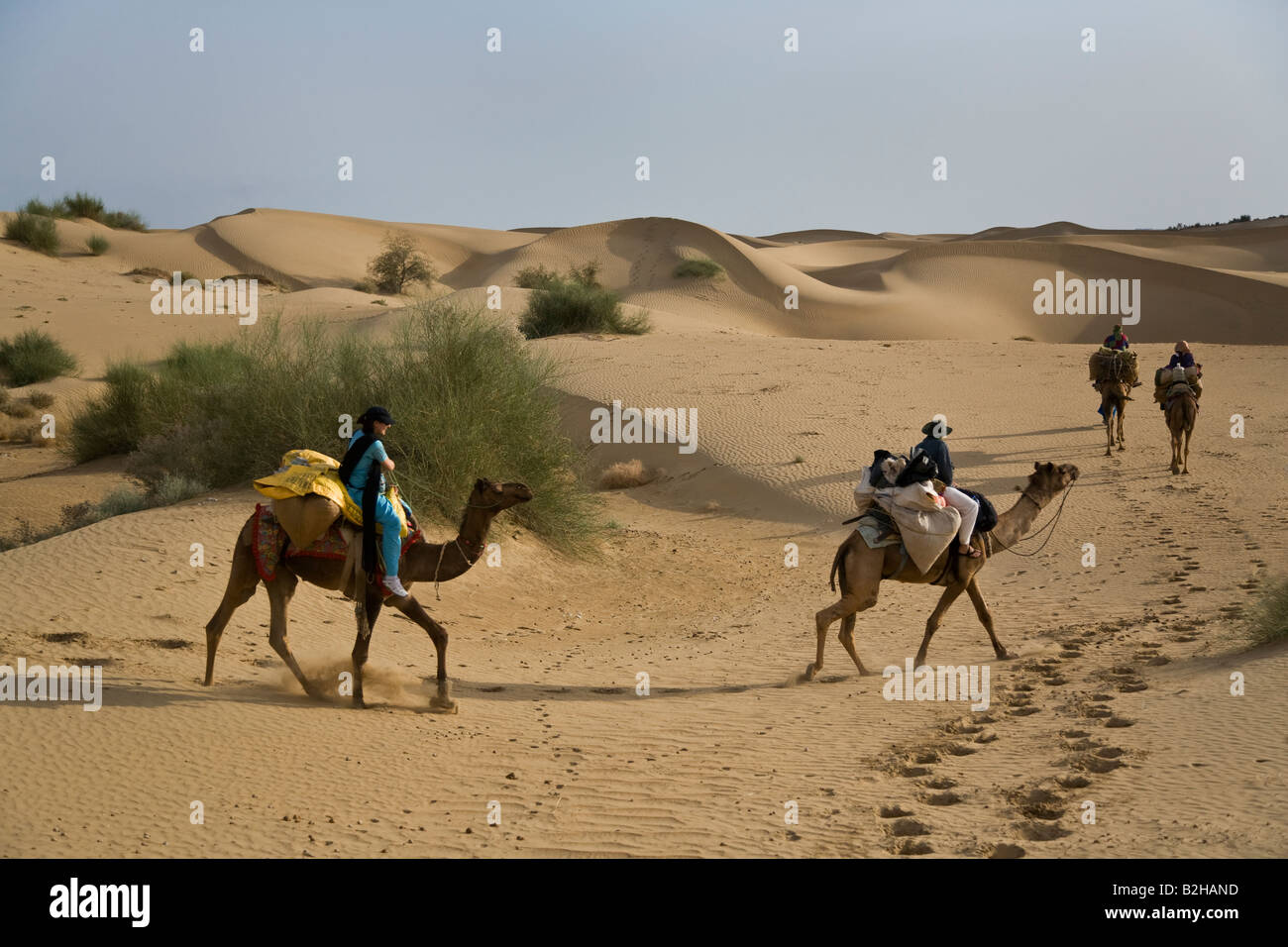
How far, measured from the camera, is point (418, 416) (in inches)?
611

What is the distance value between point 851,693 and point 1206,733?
9.97ft

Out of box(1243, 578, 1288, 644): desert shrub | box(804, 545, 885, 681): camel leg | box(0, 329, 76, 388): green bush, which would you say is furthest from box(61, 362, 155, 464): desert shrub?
box(1243, 578, 1288, 644): desert shrub

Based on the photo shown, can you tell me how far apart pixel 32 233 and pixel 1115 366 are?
50805 millimetres

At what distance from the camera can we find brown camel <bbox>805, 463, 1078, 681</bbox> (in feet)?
33.6

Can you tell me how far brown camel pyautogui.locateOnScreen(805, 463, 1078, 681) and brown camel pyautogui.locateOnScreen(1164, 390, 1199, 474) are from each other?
8917mm

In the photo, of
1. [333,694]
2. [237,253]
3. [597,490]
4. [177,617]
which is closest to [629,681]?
[333,694]

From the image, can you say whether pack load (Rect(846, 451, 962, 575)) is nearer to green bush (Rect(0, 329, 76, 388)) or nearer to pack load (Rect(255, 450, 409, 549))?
pack load (Rect(255, 450, 409, 549))

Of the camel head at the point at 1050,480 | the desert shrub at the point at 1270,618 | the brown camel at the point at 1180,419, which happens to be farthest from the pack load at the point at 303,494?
the brown camel at the point at 1180,419

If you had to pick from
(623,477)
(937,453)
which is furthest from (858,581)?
(623,477)

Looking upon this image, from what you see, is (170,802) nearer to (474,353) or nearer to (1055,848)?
(1055,848)

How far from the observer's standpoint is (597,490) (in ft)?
73.6

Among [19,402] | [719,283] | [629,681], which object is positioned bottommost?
[629,681]

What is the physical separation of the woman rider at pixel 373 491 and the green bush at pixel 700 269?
51812mm

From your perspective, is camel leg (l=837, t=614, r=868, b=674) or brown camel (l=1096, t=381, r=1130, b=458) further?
Result: brown camel (l=1096, t=381, r=1130, b=458)
